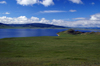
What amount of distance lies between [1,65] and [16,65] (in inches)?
87.3

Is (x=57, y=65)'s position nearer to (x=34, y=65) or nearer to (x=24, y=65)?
(x=34, y=65)

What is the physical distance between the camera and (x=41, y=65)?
631 inches

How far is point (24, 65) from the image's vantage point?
620 inches

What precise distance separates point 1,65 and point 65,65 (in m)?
9.51

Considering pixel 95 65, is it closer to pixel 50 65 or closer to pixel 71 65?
pixel 71 65

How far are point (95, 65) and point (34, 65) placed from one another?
9.07 meters

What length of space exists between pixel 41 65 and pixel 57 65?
244cm

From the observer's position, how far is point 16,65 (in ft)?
51.3

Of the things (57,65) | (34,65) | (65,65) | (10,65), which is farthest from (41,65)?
(10,65)

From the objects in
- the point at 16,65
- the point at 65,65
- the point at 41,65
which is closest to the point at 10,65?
the point at 16,65

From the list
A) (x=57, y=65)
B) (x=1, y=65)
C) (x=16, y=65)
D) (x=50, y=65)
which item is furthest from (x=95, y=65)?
(x=1, y=65)

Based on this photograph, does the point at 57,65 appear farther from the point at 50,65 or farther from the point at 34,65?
the point at 34,65

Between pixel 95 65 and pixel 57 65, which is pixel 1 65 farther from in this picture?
pixel 95 65

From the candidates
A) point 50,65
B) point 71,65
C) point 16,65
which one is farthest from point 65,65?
point 16,65
